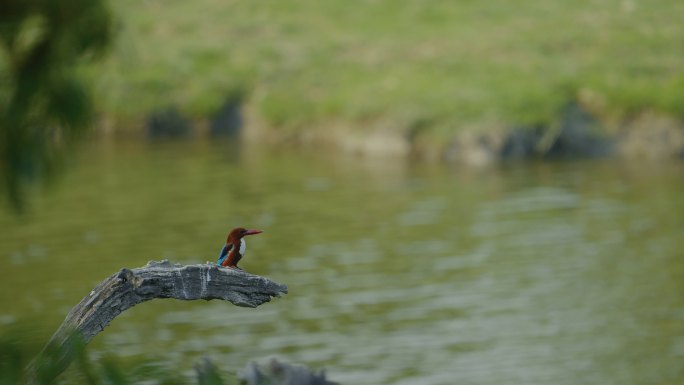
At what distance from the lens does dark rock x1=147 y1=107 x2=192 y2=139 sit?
1624 inches

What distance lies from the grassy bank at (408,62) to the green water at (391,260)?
261 cm

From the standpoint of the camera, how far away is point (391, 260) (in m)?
23.4

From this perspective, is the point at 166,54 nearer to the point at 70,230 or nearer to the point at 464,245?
the point at 70,230

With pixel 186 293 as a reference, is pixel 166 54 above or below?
above

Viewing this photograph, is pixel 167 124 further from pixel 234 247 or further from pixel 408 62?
pixel 234 247

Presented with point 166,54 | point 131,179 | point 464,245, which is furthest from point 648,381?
point 166,54

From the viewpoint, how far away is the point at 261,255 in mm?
24188

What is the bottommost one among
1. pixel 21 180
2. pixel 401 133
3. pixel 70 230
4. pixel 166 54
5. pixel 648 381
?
pixel 21 180

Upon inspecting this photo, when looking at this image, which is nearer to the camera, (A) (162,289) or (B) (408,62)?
(A) (162,289)

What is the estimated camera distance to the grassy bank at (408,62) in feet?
114

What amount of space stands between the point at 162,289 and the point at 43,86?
2250mm

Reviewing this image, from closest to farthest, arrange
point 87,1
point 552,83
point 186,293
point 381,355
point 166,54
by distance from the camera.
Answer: point 87,1 → point 186,293 → point 381,355 → point 552,83 → point 166,54

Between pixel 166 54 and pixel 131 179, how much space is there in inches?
532

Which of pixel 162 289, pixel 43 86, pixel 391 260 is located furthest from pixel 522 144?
pixel 43 86
